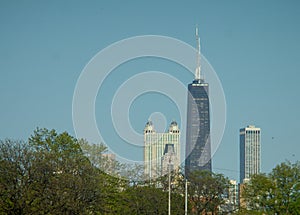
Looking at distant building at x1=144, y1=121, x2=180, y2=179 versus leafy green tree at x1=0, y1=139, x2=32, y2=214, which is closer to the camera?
leafy green tree at x1=0, y1=139, x2=32, y2=214

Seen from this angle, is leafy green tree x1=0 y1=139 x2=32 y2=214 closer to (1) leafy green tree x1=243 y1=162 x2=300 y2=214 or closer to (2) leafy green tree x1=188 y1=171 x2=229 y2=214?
(1) leafy green tree x1=243 y1=162 x2=300 y2=214

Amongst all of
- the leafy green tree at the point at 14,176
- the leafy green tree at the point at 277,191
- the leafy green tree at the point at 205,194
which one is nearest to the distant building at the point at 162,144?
the leafy green tree at the point at 205,194

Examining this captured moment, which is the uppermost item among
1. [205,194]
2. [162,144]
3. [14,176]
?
[162,144]

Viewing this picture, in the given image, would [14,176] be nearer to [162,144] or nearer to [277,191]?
[277,191]

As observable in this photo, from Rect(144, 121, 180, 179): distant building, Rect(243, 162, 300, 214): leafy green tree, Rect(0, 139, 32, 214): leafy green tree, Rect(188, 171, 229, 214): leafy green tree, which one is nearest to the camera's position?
Rect(0, 139, 32, 214): leafy green tree

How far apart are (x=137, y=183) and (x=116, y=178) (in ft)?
21.0

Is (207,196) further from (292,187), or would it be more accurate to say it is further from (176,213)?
(292,187)

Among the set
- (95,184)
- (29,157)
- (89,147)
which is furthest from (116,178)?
(29,157)

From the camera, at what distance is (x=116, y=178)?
2763 inches

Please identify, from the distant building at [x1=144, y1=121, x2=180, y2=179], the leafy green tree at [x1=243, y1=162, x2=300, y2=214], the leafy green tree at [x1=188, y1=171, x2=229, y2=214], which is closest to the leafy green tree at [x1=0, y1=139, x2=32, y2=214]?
the leafy green tree at [x1=243, y1=162, x2=300, y2=214]

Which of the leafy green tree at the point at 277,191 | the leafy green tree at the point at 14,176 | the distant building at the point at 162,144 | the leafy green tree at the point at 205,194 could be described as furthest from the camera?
the distant building at the point at 162,144

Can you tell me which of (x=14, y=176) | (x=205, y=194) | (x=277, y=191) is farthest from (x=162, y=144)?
(x=14, y=176)

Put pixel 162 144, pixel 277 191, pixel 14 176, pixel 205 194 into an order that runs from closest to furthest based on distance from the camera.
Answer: pixel 14 176 → pixel 277 191 → pixel 205 194 → pixel 162 144

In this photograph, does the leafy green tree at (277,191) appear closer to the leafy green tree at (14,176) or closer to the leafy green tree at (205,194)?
the leafy green tree at (205,194)
